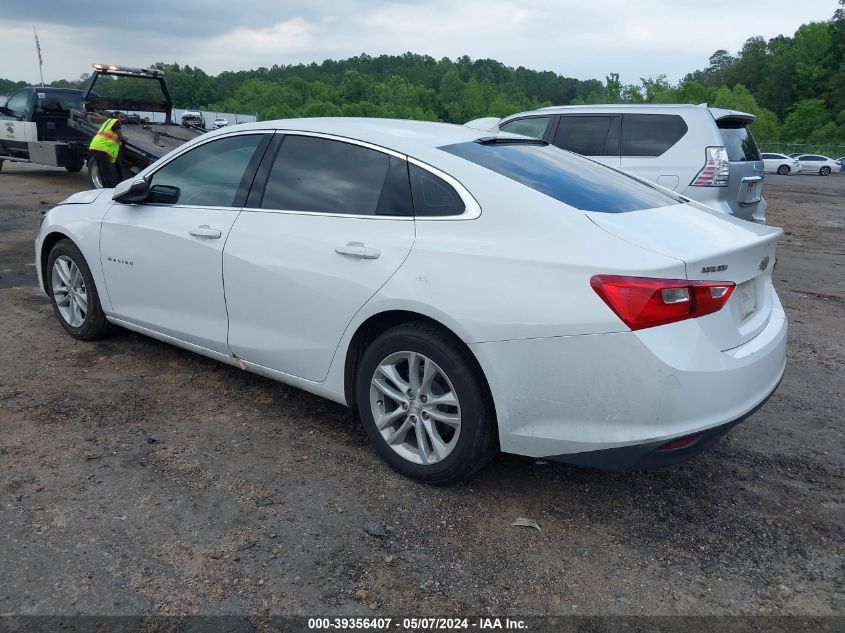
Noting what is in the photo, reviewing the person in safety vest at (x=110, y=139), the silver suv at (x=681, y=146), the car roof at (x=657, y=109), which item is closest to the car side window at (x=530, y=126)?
the car roof at (x=657, y=109)

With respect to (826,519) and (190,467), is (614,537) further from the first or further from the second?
(190,467)

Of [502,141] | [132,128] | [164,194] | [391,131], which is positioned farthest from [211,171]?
[132,128]

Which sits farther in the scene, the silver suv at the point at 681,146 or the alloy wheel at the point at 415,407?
the silver suv at the point at 681,146

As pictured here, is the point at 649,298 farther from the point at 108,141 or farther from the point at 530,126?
the point at 108,141

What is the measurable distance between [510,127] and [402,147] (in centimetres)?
644

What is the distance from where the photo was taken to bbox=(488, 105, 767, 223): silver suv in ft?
25.7

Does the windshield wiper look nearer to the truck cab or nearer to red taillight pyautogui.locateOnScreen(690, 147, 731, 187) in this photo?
red taillight pyautogui.locateOnScreen(690, 147, 731, 187)

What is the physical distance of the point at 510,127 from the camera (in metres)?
9.58

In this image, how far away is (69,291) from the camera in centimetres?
508

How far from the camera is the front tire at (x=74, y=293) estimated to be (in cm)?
489

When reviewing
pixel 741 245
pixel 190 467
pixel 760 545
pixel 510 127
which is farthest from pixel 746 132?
pixel 190 467

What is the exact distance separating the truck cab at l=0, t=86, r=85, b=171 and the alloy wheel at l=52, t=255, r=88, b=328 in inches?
432

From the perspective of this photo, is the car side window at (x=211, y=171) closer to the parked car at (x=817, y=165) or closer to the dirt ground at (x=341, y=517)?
the dirt ground at (x=341, y=517)

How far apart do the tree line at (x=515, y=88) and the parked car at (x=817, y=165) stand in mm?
24602
